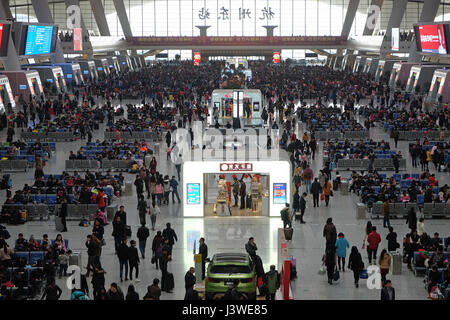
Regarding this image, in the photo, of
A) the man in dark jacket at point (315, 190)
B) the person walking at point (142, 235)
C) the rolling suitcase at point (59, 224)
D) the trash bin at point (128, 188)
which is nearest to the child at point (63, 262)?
the person walking at point (142, 235)

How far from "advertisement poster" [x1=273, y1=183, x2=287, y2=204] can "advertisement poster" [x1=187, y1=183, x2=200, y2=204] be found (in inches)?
82.2

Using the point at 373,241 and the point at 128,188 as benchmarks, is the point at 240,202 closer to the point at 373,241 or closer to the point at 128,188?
the point at 128,188

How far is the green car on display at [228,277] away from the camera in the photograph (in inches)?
549

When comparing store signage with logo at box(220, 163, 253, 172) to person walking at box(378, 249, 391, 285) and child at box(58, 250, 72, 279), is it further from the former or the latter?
person walking at box(378, 249, 391, 285)

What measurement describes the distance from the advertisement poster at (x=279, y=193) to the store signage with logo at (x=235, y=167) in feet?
2.86

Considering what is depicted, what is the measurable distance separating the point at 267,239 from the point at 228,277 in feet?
18.1

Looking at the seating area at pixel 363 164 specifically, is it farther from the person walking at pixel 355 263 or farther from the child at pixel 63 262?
the child at pixel 63 262

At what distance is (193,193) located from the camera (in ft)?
71.4

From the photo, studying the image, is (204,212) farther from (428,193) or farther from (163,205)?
(428,193)

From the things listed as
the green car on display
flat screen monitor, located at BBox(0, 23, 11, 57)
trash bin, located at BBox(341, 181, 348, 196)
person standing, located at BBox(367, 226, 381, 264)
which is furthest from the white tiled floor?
flat screen monitor, located at BBox(0, 23, 11, 57)

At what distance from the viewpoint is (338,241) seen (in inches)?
644

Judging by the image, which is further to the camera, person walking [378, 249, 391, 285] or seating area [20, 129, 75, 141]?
seating area [20, 129, 75, 141]

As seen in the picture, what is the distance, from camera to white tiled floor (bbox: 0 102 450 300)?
15266 millimetres
